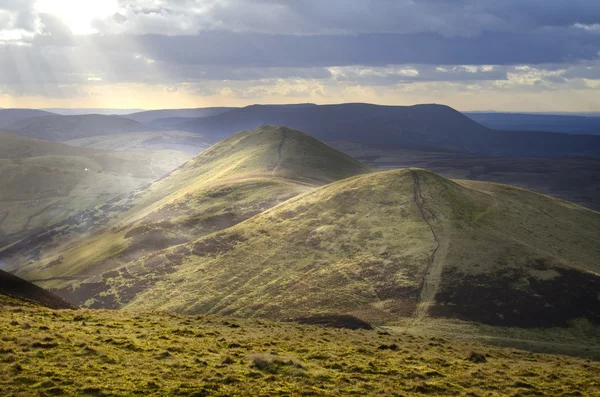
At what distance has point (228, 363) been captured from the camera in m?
29.9

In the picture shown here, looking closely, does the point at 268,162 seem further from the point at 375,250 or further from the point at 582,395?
the point at 582,395

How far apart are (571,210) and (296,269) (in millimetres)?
76038

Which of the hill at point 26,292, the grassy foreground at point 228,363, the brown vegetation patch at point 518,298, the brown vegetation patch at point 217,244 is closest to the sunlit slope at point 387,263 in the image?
the brown vegetation patch at point 518,298

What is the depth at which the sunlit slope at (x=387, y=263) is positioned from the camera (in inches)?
2726

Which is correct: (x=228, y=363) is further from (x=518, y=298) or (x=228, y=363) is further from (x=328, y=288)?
(x=518, y=298)

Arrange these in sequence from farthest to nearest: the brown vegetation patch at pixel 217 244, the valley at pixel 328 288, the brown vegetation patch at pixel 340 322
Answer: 1. the brown vegetation patch at pixel 217 244
2. the brown vegetation patch at pixel 340 322
3. the valley at pixel 328 288

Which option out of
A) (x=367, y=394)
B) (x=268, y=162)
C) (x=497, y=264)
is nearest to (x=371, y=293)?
(x=497, y=264)

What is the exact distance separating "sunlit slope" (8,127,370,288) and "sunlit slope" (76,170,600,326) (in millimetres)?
15579

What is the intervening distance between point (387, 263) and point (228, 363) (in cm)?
5407

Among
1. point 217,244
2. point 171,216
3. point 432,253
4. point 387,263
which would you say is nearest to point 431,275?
point 432,253

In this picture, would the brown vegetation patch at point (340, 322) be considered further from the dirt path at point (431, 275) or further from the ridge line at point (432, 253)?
the ridge line at point (432, 253)

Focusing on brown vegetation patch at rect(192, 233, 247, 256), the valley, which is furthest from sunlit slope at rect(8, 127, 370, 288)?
brown vegetation patch at rect(192, 233, 247, 256)

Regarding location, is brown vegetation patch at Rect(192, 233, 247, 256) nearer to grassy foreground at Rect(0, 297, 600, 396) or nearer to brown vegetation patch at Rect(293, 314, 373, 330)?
brown vegetation patch at Rect(293, 314, 373, 330)

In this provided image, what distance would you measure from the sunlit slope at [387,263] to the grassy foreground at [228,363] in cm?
2670
